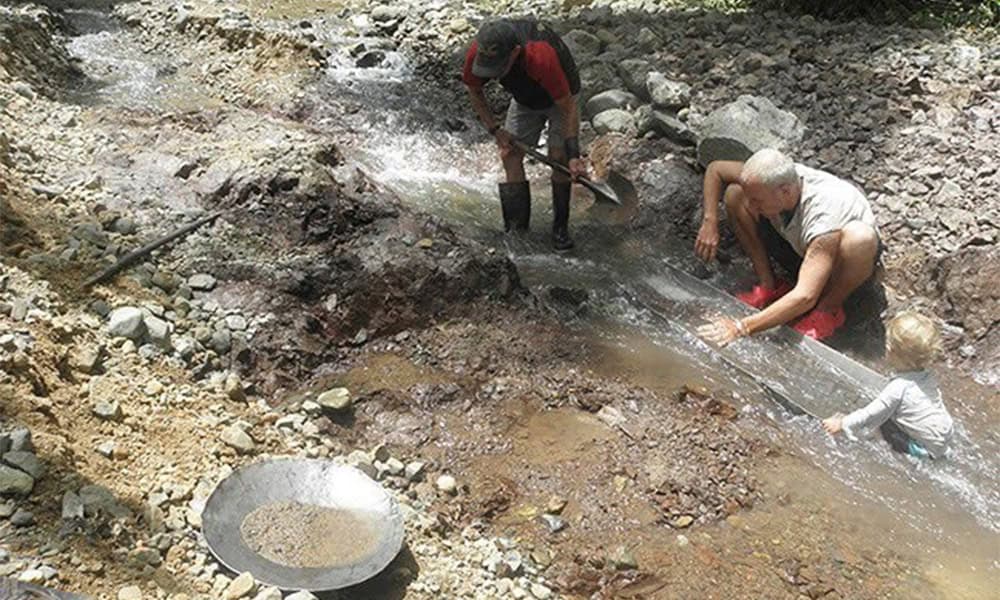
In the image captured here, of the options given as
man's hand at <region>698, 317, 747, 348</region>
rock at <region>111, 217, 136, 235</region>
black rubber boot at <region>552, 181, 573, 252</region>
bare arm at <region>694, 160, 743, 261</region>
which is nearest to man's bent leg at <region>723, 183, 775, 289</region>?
bare arm at <region>694, 160, 743, 261</region>

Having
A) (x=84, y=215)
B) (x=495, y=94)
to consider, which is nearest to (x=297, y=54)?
(x=495, y=94)

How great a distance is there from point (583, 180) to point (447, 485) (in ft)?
8.67

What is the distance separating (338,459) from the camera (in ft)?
12.4

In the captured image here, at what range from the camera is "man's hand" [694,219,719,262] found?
17.1ft

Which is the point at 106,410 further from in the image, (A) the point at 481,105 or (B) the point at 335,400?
(A) the point at 481,105

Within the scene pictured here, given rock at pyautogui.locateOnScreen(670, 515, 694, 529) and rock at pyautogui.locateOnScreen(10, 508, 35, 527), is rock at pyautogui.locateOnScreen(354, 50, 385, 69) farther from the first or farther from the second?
rock at pyautogui.locateOnScreen(10, 508, 35, 527)

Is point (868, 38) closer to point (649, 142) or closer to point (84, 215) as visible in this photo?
point (649, 142)

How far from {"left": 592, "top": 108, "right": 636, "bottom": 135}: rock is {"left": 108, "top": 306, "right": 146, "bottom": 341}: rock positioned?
4.36m

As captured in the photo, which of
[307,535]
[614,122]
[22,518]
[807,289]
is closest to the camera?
[22,518]

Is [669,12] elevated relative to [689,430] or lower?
elevated

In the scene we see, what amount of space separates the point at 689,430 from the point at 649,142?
325cm

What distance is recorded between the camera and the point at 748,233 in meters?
5.29

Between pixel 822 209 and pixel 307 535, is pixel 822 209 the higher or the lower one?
the higher one

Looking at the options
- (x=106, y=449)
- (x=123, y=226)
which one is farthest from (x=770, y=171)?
→ (x=123, y=226)
